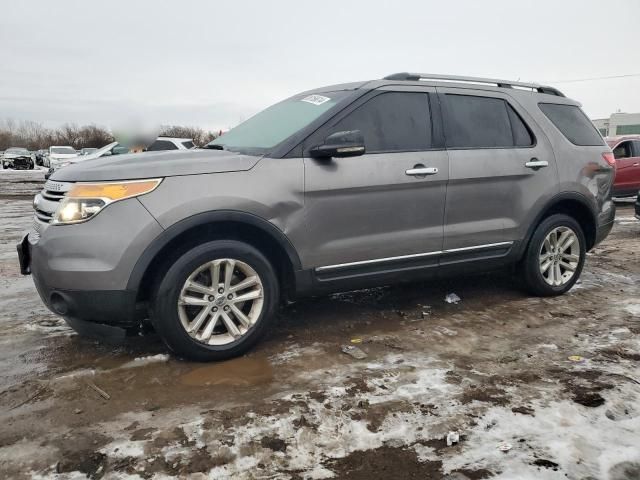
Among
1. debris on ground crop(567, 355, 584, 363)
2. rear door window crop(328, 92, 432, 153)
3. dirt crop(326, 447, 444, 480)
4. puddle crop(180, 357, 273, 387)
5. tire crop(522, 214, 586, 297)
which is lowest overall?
debris on ground crop(567, 355, 584, 363)

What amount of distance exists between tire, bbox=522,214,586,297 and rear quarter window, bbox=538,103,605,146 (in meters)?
0.78

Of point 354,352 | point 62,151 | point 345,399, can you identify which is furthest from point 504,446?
point 62,151

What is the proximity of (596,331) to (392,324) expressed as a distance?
5.05 feet

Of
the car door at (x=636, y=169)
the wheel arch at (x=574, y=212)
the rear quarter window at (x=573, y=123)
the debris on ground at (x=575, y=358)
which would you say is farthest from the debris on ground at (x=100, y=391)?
the car door at (x=636, y=169)

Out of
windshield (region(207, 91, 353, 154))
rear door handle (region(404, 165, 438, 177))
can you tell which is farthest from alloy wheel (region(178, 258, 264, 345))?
rear door handle (region(404, 165, 438, 177))

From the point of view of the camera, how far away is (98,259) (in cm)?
291

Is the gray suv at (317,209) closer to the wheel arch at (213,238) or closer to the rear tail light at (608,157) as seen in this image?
the wheel arch at (213,238)

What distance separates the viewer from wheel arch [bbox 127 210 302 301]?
2.99 m

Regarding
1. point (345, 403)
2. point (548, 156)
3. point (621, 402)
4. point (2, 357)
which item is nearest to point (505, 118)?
point (548, 156)

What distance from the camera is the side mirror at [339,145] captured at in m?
3.34

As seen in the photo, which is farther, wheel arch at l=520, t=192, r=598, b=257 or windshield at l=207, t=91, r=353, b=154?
wheel arch at l=520, t=192, r=598, b=257

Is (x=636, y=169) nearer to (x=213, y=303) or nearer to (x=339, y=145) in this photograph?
(x=339, y=145)

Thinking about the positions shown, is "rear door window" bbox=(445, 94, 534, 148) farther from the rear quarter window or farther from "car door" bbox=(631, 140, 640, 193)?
"car door" bbox=(631, 140, 640, 193)

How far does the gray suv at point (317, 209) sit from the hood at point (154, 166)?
1 centimetres
